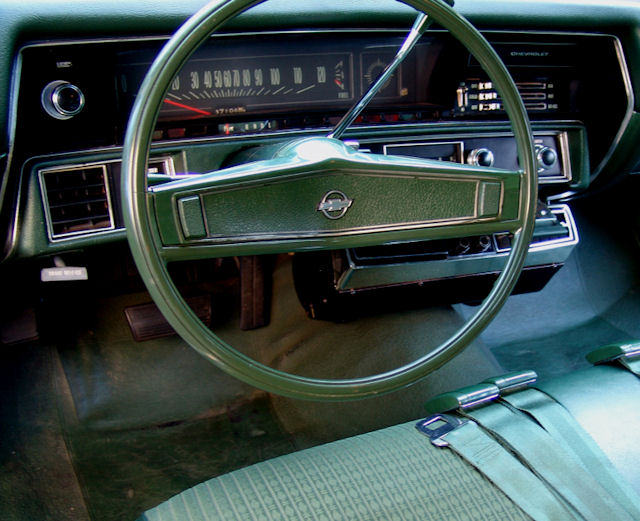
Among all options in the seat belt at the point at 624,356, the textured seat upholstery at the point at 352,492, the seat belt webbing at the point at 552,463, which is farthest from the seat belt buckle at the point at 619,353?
the textured seat upholstery at the point at 352,492

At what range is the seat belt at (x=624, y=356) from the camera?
1083mm

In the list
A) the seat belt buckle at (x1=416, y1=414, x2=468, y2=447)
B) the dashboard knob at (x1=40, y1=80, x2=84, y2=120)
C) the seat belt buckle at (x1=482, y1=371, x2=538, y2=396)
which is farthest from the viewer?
the dashboard knob at (x1=40, y1=80, x2=84, y2=120)

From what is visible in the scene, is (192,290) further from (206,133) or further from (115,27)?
A: (115,27)

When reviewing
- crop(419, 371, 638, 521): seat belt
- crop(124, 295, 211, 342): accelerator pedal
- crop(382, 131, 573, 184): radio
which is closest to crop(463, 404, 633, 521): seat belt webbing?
crop(419, 371, 638, 521): seat belt

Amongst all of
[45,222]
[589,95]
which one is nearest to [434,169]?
[45,222]

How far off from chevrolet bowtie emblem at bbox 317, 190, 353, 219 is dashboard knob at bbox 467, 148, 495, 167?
66cm

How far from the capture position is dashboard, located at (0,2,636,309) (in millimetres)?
1197

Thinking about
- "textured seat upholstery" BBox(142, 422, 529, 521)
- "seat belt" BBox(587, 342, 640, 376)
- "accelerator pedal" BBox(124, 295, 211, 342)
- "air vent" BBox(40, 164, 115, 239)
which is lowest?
"accelerator pedal" BBox(124, 295, 211, 342)

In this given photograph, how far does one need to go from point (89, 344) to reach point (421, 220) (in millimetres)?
1232

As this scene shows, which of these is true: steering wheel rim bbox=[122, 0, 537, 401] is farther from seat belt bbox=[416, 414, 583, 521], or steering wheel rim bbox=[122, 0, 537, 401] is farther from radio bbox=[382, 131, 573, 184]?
radio bbox=[382, 131, 573, 184]

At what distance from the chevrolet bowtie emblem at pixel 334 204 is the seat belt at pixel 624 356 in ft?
1.87

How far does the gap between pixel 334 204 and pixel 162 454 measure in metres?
1.00

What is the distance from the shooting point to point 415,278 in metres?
1.47

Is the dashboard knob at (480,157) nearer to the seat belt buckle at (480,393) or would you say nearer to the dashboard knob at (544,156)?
the dashboard knob at (544,156)
